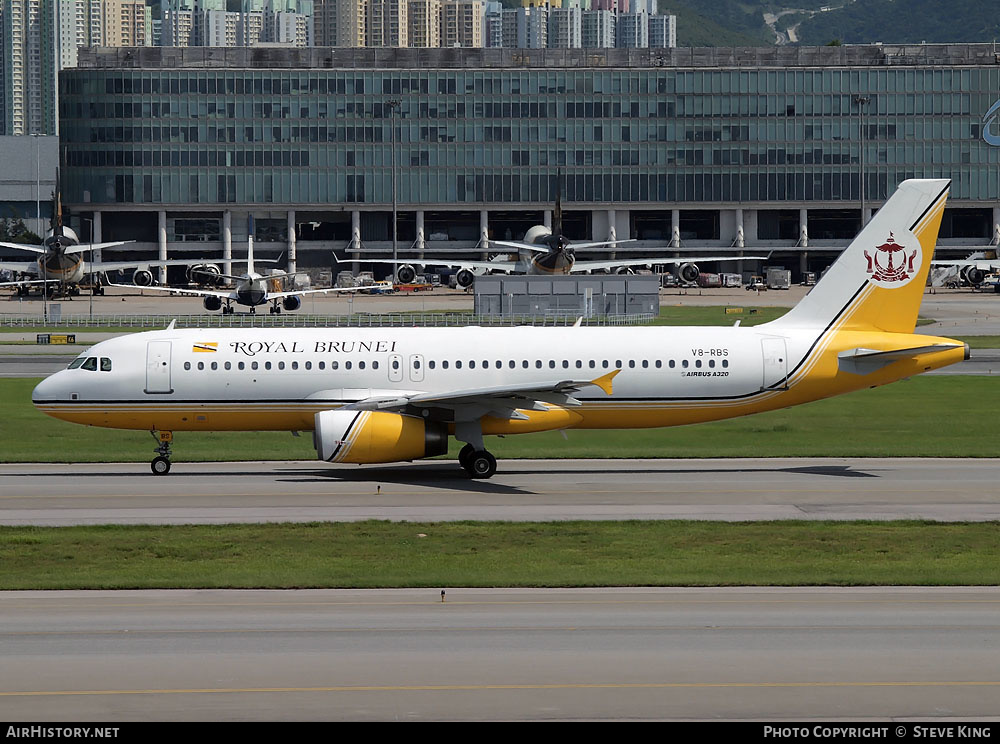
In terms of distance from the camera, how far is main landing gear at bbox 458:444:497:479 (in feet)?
115

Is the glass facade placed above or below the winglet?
above

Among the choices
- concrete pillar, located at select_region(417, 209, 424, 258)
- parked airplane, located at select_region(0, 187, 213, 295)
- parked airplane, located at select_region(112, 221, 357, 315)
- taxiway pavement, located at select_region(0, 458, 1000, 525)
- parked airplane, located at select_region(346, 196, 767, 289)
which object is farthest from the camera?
concrete pillar, located at select_region(417, 209, 424, 258)

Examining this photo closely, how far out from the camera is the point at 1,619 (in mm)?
20016

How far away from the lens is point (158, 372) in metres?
36.0

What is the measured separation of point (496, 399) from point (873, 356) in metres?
10.7

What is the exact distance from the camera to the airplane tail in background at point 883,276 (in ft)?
123

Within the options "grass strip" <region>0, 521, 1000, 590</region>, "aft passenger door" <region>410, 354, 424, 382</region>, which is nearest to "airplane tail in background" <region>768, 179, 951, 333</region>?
"aft passenger door" <region>410, 354, 424, 382</region>

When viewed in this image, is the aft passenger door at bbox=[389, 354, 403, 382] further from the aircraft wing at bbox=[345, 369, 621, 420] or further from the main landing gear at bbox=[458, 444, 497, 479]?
the main landing gear at bbox=[458, 444, 497, 479]

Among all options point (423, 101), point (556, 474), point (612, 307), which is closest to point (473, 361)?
point (556, 474)

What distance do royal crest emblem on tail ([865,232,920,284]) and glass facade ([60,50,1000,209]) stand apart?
482 feet

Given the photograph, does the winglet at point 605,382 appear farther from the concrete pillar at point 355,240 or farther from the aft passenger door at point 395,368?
the concrete pillar at point 355,240

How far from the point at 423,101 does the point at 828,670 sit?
568 ft

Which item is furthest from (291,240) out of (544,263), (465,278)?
(544,263)

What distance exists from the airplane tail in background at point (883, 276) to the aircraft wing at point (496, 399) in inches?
264
